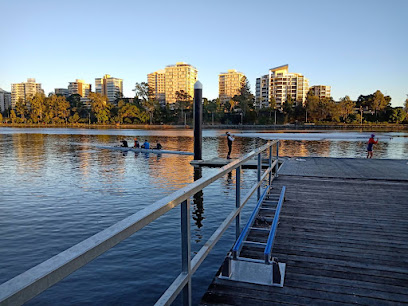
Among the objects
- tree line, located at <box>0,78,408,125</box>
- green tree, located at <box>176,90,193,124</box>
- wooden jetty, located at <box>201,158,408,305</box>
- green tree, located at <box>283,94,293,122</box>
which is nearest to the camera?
wooden jetty, located at <box>201,158,408,305</box>

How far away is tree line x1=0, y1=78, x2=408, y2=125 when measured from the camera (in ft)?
429

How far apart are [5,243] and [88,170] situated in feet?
38.9

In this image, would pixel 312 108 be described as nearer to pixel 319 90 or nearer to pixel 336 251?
pixel 319 90

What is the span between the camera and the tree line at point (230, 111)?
13088 cm

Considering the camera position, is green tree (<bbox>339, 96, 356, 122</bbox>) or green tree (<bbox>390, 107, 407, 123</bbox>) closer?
green tree (<bbox>390, 107, 407, 123</bbox>)

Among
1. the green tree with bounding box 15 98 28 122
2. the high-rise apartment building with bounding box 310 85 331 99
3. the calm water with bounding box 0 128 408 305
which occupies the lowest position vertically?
the calm water with bounding box 0 128 408 305

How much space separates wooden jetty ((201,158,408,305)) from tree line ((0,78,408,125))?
125226 mm

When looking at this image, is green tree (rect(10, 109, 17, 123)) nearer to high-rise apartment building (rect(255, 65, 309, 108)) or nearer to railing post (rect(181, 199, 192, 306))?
high-rise apartment building (rect(255, 65, 309, 108))

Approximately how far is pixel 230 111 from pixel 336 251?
146m

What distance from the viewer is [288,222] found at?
5.72 m

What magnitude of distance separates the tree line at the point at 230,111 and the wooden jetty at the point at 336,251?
125226 mm

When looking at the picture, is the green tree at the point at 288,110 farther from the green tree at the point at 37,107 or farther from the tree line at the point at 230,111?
the green tree at the point at 37,107

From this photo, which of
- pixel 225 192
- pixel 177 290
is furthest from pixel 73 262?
pixel 225 192

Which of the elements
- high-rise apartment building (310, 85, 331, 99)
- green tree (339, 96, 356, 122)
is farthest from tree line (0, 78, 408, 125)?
high-rise apartment building (310, 85, 331, 99)
